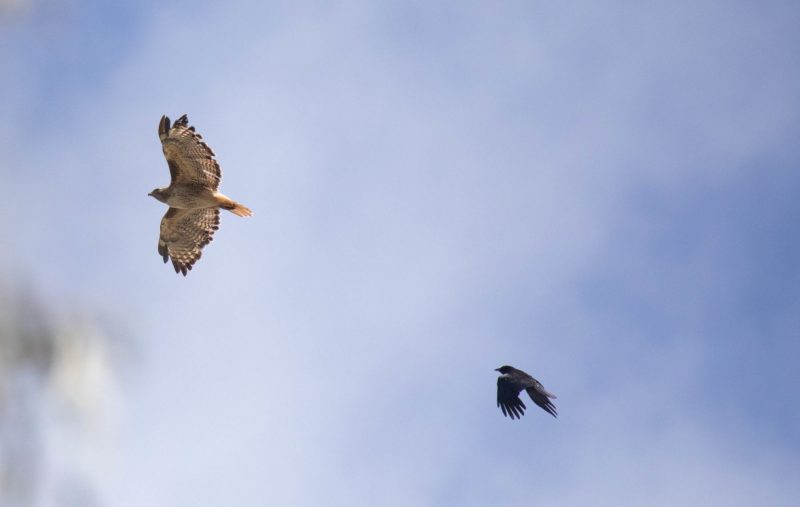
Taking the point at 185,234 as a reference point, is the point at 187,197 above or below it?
below

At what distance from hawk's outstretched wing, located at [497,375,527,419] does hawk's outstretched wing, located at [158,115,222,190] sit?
11.6m

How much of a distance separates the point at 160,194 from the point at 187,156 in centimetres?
197

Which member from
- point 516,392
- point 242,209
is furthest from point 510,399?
point 242,209

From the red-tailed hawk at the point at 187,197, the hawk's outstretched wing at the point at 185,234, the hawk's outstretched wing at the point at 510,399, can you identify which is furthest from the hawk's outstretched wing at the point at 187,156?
the hawk's outstretched wing at the point at 510,399

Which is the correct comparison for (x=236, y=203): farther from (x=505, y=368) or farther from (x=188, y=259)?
(x=505, y=368)

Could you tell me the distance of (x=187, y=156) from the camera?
1437 inches

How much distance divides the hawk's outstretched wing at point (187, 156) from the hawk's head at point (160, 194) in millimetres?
569

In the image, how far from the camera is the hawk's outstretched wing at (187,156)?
36.0 m

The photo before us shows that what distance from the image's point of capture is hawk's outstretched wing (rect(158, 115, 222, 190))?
1417 inches

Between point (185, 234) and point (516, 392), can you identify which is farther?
point (185, 234)

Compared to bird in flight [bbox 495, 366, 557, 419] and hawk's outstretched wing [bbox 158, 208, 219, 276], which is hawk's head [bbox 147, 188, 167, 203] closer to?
hawk's outstretched wing [bbox 158, 208, 219, 276]

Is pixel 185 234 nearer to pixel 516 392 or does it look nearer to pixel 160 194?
pixel 160 194

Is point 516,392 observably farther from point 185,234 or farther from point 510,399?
point 185,234

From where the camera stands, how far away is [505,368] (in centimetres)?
3531
